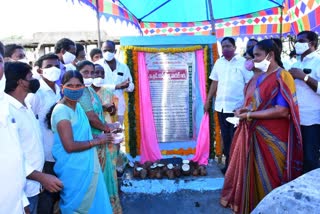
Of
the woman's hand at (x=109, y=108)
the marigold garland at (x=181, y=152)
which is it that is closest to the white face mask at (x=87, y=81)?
the woman's hand at (x=109, y=108)

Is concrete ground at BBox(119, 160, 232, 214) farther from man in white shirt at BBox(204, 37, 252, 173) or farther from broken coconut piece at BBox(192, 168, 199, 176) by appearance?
man in white shirt at BBox(204, 37, 252, 173)

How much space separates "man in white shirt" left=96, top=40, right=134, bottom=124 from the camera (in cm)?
492

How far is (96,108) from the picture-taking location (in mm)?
3541

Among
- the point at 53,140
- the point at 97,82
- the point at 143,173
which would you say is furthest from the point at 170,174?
the point at 53,140

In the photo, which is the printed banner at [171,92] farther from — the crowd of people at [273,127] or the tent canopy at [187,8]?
the tent canopy at [187,8]

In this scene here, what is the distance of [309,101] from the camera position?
3.97m

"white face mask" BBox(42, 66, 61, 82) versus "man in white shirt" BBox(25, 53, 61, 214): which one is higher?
"white face mask" BBox(42, 66, 61, 82)

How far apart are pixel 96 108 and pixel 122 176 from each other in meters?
1.39

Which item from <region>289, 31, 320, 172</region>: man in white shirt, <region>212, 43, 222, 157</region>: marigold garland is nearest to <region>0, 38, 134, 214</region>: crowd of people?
<region>212, 43, 222, 157</region>: marigold garland

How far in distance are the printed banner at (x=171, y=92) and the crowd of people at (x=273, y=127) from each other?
4.33 ft

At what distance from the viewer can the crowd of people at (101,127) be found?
7.82ft

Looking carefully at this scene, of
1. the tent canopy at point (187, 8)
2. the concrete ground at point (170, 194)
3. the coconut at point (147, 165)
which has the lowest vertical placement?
the concrete ground at point (170, 194)

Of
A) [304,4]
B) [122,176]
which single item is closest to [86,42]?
[304,4]

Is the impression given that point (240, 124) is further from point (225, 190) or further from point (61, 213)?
point (61, 213)
